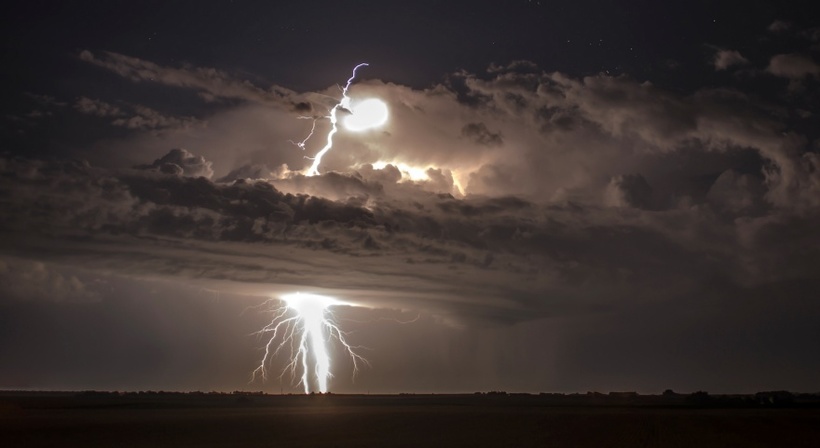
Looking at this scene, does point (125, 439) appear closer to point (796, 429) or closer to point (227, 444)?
point (227, 444)

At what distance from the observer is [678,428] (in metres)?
50.2

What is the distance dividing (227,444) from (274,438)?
13.3 feet

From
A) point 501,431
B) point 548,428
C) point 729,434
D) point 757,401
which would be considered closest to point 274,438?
point 501,431

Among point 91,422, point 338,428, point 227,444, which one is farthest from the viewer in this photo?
point 91,422

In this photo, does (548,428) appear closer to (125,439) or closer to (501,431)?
(501,431)

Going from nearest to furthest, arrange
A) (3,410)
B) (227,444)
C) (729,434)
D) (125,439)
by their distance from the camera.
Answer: (227,444), (125,439), (729,434), (3,410)

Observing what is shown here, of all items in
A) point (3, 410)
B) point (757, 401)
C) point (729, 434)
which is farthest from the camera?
point (757, 401)

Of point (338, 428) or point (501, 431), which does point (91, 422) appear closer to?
point (338, 428)

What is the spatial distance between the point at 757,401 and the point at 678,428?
219ft

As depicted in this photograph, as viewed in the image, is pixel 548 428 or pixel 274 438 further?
pixel 548 428

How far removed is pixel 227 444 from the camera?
36812mm

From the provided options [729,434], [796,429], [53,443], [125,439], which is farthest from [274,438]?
[796,429]

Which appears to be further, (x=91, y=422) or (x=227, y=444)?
(x=91, y=422)

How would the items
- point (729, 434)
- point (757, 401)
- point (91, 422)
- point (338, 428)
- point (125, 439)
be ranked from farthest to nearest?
point (757, 401), point (91, 422), point (338, 428), point (729, 434), point (125, 439)
